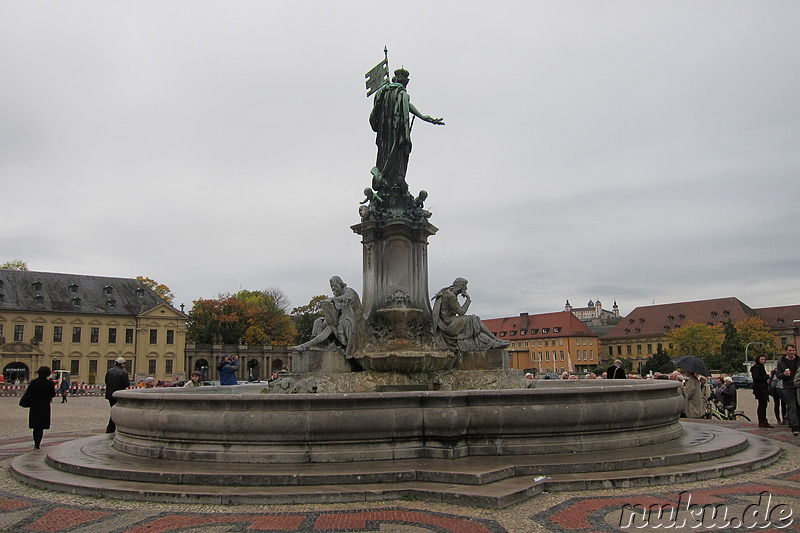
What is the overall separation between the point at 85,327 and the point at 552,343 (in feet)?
225

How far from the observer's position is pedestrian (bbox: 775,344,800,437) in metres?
12.0

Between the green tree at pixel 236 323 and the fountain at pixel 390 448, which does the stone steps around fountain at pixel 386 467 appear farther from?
the green tree at pixel 236 323

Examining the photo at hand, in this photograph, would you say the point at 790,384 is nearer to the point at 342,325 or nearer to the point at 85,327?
the point at 342,325

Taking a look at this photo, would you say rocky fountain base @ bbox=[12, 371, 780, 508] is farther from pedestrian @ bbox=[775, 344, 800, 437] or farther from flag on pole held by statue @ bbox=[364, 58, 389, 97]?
flag on pole held by statue @ bbox=[364, 58, 389, 97]

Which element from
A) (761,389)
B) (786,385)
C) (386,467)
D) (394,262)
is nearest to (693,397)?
(761,389)

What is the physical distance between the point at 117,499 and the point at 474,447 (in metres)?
4.28

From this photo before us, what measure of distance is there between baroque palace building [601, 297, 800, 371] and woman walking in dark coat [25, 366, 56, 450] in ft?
338

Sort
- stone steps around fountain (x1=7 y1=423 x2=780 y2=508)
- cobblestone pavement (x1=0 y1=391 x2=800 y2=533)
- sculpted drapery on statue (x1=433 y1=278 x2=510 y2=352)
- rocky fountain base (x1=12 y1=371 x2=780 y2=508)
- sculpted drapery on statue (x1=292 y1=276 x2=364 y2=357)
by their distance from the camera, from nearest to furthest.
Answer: cobblestone pavement (x1=0 y1=391 x2=800 y2=533)
stone steps around fountain (x1=7 y1=423 x2=780 y2=508)
rocky fountain base (x1=12 y1=371 x2=780 y2=508)
sculpted drapery on statue (x1=292 y1=276 x2=364 y2=357)
sculpted drapery on statue (x1=433 y1=278 x2=510 y2=352)

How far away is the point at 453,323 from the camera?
1338 cm

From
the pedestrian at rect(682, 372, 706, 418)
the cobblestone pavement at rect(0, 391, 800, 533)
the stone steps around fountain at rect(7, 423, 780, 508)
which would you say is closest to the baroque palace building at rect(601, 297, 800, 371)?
the pedestrian at rect(682, 372, 706, 418)

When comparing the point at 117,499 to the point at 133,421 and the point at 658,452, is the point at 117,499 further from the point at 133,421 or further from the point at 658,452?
the point at 658,452

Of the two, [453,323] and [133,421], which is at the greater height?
[453,323]

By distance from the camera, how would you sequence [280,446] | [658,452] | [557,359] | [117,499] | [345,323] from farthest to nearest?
1. [557,359]
2. [345,323]
3. [658,452]
4. [280,446]
5. [117,499]

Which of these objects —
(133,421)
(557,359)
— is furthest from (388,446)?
(557,359)
